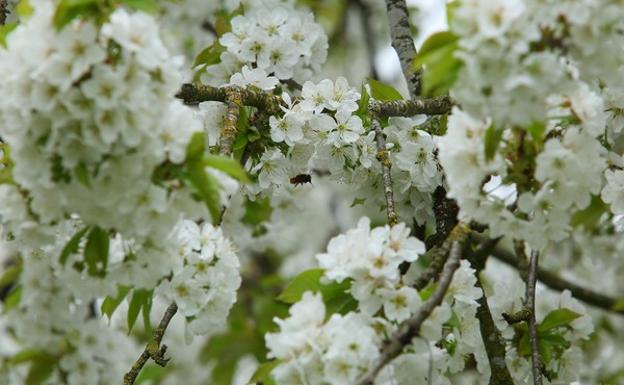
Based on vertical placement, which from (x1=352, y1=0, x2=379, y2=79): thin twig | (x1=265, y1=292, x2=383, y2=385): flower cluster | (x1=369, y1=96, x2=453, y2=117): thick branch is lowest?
(x1=265, y1=292, x2=383, y2=385): flower cluster

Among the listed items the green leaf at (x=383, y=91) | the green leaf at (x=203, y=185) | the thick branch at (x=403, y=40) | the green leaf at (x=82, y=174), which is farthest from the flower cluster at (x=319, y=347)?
the thick branch at (x=403, y=40)

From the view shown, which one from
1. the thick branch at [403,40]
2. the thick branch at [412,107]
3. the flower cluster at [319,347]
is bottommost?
the flower cluster at [319,347]

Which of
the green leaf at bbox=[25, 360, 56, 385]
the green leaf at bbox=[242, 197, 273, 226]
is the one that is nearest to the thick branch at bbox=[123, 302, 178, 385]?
the green leaf at bbox=[25, 360, 56, 385]

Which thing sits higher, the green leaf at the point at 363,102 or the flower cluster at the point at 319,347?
the green leaf at the point at 363,102

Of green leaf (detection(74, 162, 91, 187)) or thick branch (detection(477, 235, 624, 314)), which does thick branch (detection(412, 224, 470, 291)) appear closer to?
green leaf (detection(74, 162, 91, 187))

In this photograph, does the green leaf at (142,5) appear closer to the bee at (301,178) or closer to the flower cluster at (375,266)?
the flower cluster at (375,266)

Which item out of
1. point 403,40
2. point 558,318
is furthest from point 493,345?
point 403,40

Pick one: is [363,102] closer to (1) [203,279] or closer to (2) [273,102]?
(2) [273,102]
